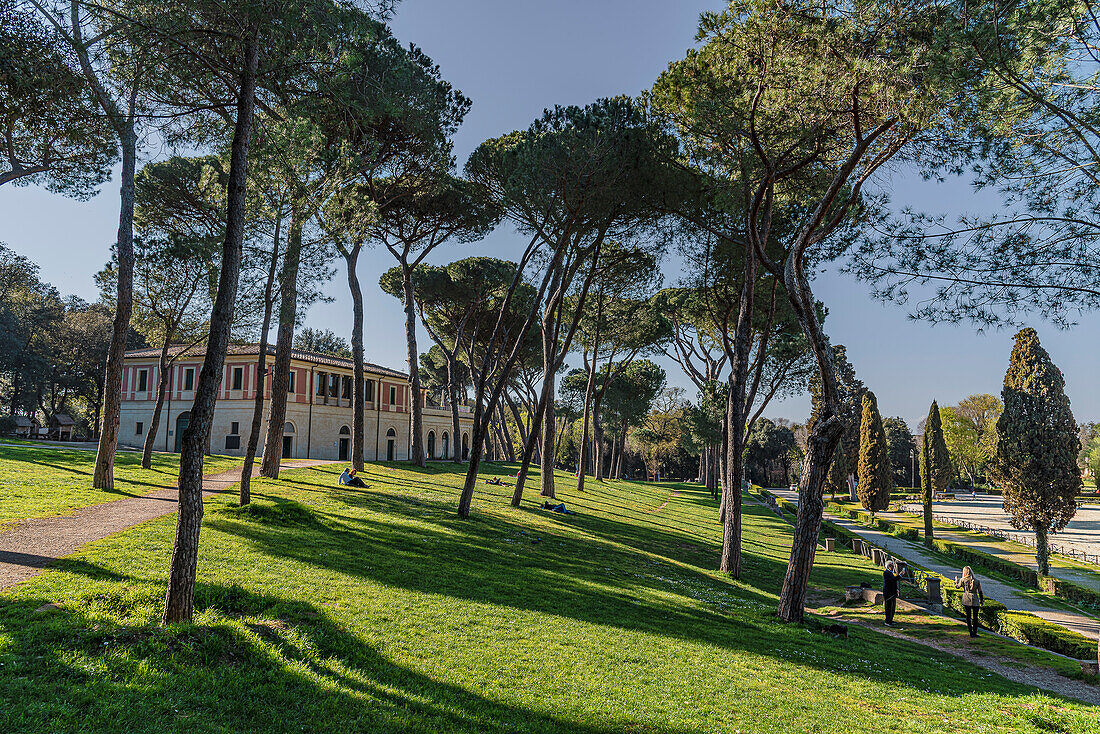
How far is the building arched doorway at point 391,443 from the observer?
137 feet

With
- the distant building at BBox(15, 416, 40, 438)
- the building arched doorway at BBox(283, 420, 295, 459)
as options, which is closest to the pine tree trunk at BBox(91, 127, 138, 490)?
the building arched doorway at BBox(283, 420, 295, 459)

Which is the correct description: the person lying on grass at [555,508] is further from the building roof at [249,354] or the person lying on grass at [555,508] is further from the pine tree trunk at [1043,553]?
the building roof at [249,354]

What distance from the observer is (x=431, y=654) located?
6.09m

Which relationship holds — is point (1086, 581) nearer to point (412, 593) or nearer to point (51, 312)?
point (412, 593)

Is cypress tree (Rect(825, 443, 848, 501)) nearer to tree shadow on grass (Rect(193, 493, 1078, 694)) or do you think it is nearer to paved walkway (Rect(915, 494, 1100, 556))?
paved walkway (Rect(915, 494, 1100, 556))

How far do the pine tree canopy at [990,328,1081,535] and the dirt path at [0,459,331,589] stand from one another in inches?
1101

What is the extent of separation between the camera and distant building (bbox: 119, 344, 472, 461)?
34062 millimetres

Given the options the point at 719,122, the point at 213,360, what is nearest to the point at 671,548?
the point at 719,122

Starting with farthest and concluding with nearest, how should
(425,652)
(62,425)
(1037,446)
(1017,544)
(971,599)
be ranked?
(62,425), (1017,544), (1037,446), (971,599), (425,652)

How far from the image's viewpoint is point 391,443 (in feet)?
139

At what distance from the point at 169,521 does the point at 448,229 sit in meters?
17.1

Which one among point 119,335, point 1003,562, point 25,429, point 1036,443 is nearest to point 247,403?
point 25,429

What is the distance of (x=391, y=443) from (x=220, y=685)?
127 feet

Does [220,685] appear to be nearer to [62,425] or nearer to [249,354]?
[249,354]
